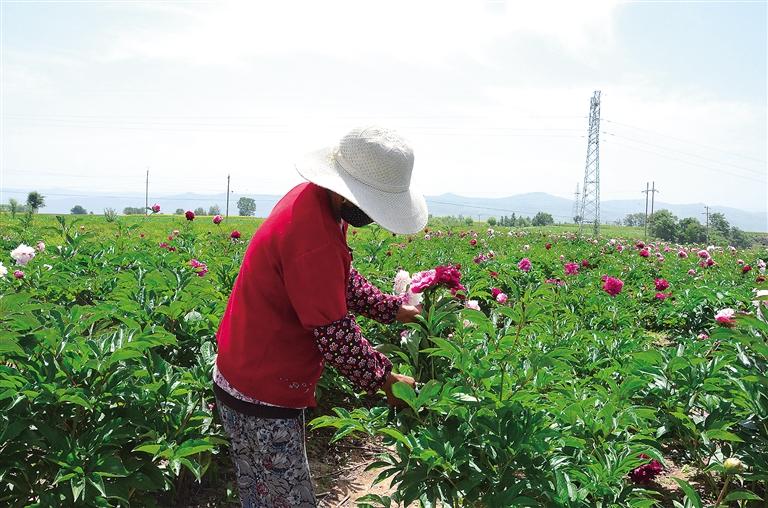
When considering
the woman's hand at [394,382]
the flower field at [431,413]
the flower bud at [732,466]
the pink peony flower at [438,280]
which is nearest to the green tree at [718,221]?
the flower field at [431,413]

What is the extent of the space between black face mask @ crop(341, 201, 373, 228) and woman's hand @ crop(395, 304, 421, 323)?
1.75 feet

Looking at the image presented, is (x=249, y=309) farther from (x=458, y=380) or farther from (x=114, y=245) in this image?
(x=114, y=245)

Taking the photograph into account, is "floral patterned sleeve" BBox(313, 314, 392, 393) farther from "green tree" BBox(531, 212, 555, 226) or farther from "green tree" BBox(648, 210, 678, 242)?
"green tree" BBox(531, 212, 555, 226)

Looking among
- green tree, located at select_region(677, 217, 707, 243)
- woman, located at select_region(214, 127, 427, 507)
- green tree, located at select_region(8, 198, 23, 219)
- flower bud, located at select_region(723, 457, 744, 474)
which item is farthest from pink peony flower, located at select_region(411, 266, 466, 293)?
green tree, located at select_region(677, 217, 707, 243)

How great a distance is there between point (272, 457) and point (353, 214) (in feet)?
2.92

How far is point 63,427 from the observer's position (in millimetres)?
2072

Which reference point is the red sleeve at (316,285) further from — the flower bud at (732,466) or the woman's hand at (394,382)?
the flower bud at (732,466)

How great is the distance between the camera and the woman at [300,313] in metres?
1.70

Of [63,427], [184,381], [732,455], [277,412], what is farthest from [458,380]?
[63,427]

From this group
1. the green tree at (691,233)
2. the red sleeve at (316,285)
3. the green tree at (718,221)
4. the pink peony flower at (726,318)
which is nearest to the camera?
the red sleeve at (316,285)

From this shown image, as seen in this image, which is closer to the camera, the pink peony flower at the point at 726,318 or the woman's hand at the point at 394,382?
the woman's hand at the point at 394,382

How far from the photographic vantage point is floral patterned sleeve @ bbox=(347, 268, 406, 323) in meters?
2.23

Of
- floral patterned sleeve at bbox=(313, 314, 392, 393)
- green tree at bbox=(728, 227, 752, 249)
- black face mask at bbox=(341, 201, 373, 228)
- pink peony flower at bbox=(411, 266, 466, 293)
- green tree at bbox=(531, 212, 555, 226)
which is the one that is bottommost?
green tree at bbox=(728, 227, 752, 249)

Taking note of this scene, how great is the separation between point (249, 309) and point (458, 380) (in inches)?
29.6
